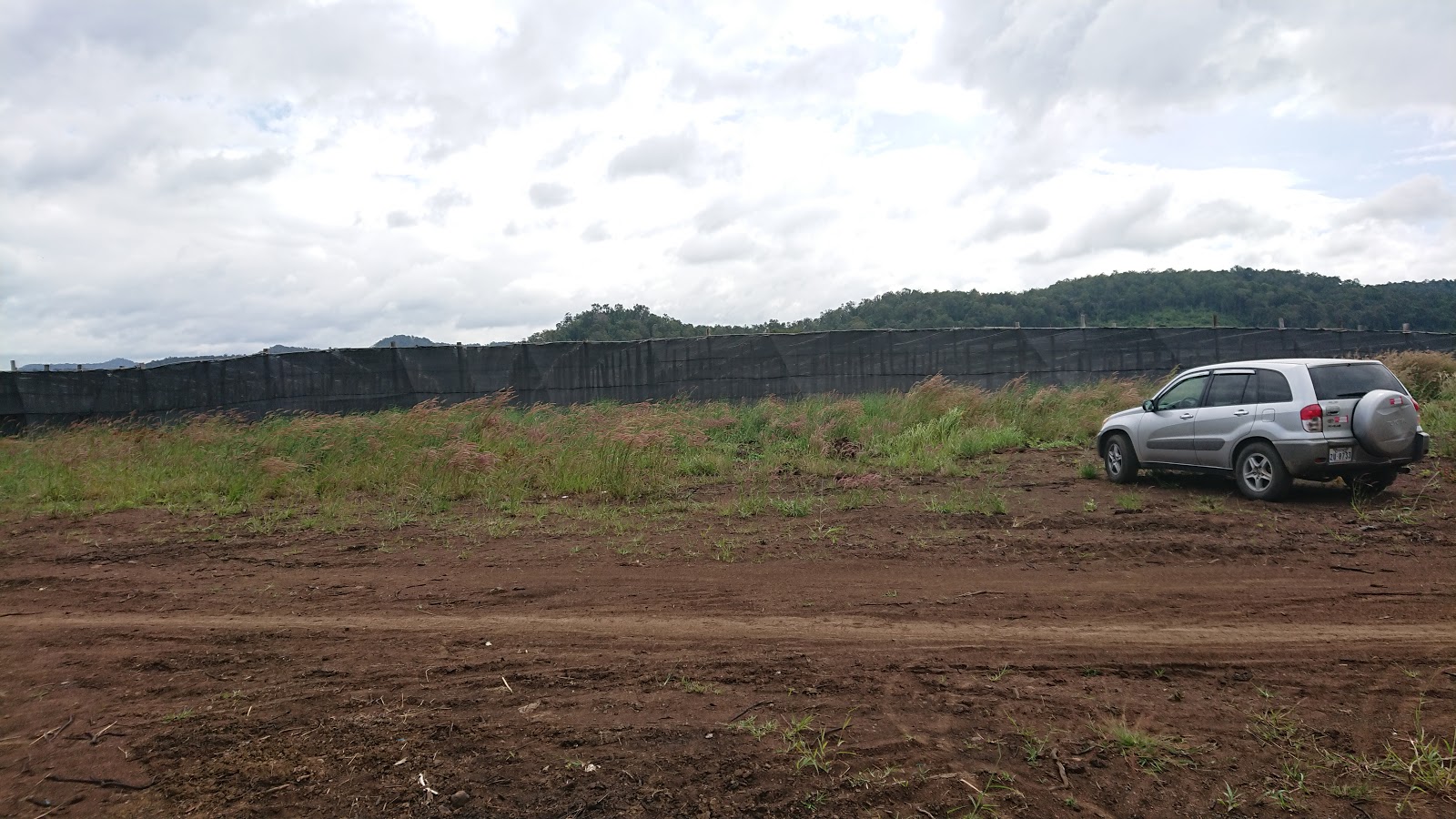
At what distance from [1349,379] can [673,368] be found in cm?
1602

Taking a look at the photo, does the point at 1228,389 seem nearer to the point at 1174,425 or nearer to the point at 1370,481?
the point at 1174,425

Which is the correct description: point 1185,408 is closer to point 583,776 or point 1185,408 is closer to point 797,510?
point 797,510

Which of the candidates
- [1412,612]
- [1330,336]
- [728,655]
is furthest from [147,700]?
[1330,336]

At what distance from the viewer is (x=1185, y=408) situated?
10797 millimetres

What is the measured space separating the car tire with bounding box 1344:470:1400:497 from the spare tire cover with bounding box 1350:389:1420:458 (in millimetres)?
382

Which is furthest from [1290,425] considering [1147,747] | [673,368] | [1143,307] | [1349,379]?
[1143,307]

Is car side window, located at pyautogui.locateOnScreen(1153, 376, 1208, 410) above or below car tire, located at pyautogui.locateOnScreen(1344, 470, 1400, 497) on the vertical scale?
above

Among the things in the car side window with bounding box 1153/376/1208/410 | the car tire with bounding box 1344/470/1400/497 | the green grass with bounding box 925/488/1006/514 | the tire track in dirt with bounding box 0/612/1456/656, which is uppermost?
the car side window with bounding box 1153/376/1208/410

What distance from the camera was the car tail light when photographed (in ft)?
30.1

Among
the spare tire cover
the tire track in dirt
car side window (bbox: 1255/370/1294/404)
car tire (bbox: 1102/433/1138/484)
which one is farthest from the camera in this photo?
car tire (bbox: 1102/433/1138/484)

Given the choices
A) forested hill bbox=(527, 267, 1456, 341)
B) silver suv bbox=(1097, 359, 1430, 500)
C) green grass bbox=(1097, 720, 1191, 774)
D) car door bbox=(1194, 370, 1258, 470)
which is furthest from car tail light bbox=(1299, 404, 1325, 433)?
forested hill bbox=(527, 267, 1456, 341)

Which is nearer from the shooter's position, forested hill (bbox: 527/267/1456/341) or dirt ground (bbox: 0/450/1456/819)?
dirt ground (bbox: 0/450/1456/819)

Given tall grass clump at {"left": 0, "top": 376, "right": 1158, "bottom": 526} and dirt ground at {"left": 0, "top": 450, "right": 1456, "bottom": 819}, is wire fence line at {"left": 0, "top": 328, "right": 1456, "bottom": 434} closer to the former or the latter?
tall grass clump at {"left": 0, "top": 376, "right": 1158, "bottom": 526}

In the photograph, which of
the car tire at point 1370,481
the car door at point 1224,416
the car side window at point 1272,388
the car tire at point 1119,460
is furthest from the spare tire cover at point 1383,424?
the car tire at point 1119,460
